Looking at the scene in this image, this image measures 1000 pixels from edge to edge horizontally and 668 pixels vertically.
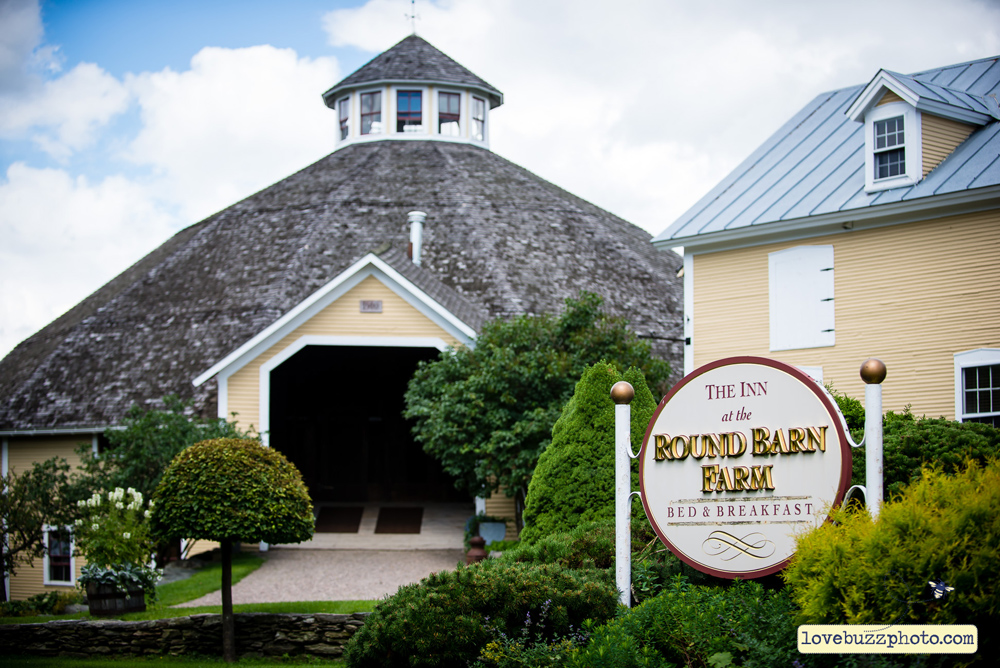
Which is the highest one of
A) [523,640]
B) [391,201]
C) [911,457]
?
[391,201]

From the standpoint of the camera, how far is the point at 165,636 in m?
12.4

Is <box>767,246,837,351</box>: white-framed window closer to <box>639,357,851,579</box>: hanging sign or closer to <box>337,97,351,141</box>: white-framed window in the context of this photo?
<box>639,357,851,579</box>: hanging sign

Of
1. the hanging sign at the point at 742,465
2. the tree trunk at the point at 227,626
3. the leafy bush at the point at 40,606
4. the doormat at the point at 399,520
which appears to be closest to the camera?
the hanging sign at the point at 742,465

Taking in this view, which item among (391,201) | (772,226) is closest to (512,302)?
(391,201)

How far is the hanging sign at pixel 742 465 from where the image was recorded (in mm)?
7191

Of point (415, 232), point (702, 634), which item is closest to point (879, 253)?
point (702, 634)

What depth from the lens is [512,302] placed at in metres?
26.0

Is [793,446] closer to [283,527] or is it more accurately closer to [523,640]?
[523,640]

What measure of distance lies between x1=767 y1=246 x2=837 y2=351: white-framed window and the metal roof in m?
0.82

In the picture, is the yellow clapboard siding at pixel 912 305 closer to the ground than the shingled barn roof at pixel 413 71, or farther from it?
closer to the ground

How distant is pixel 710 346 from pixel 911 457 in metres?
11.3

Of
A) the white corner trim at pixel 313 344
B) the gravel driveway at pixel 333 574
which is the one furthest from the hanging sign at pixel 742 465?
the white corner trim at pixel 313 344

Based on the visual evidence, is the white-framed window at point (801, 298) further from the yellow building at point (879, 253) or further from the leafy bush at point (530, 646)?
the leafy bush at point (530, 646)

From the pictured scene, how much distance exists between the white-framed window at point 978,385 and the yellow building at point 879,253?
22 mm
